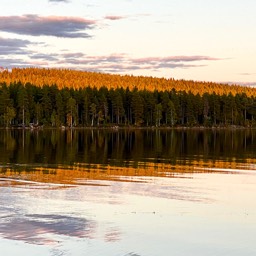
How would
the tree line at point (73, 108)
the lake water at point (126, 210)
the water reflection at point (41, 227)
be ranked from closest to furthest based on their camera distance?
the lake water at point (126, 210)
the water reflection at point (41, 227)
the tree line at point (73, 108)

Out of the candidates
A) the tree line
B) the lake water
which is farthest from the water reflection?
the tree line

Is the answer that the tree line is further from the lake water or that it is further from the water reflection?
the water reflection

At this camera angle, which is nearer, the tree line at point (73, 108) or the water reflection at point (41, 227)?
the water reflection at point (41, 227)

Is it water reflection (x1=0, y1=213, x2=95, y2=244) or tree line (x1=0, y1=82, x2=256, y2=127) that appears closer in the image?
water reflection (x1=0, y1=213, x2=95, y2=244)

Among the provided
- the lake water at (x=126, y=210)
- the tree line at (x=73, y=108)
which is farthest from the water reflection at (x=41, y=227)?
the tree line at (x=73, y=108)

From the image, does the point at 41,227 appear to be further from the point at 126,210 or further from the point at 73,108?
the point at 73,108

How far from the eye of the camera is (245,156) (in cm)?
5838

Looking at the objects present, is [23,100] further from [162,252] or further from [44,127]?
[162,252]

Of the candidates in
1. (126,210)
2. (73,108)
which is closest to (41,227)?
(126,210)

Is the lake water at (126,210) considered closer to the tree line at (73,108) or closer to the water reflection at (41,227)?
the water reflection at (41,227)

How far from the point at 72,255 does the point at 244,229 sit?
730 cm

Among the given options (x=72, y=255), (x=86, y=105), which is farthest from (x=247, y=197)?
(x=86, y=105)

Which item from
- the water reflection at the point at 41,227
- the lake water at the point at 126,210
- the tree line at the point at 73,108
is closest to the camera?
the lake water at the point at 126,210

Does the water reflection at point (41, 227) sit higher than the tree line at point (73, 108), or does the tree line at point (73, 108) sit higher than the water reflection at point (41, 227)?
the tree line at point (73, 108)
